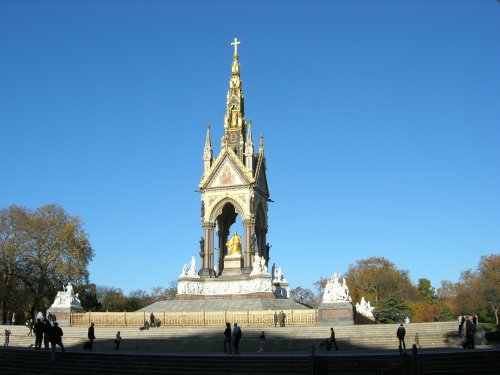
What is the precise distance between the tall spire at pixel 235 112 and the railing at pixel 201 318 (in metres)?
15.9

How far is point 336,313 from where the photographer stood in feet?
92.8

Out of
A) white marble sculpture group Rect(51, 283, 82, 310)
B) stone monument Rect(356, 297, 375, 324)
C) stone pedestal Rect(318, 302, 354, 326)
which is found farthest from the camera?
white marble sculpture group Rect(51, 283, 82, 310)

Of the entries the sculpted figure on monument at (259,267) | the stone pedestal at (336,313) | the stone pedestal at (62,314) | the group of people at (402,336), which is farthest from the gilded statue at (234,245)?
the group of people at (402,336)

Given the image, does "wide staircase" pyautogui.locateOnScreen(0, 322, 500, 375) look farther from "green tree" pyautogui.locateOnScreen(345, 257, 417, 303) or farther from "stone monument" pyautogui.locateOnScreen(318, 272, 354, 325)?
"green tree" pyautogui.locateOnScreen(345, 257, 417, 303)

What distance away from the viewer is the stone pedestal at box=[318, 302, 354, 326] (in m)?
28.1

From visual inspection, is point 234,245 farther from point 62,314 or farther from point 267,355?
point 267,355

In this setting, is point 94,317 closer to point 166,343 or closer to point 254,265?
point 166,343

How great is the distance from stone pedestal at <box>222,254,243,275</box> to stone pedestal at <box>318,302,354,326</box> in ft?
44.3

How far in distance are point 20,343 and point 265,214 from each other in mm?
21342

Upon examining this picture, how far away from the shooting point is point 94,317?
32.2 metres

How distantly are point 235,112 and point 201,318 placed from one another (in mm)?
20058

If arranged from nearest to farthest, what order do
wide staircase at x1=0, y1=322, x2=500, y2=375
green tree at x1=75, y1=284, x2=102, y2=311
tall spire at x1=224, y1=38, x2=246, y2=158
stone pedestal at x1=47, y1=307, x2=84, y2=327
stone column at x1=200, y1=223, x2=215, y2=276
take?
wide staircase at x1=0, y1=322, x2=500, y2=375
stone pedestal at x1=47, y1=307, x2=84, y2=327
stone column at x1=200, y1=223, x2=215, y2=276
tall spire at x1=224, y1=38, x2=246, y2=158
green tree at x1=75, y1=284, x2=102, y2=311

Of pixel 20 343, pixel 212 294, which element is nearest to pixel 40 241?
pixel 212 294

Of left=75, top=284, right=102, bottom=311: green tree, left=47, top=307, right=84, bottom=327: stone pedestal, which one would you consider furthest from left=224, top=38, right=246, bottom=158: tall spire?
left=75, top=284, right=102, bottom=311: green tree
